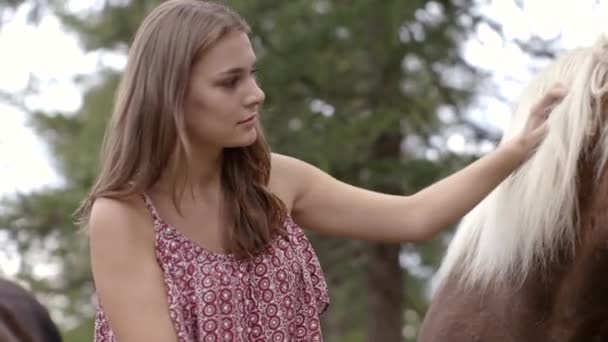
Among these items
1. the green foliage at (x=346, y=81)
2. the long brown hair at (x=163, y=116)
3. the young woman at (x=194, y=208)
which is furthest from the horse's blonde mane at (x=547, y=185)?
the green foliage at (x=346, y=81)

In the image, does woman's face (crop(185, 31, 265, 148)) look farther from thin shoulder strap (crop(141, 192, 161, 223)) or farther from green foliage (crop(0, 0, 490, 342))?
green foliage (crop(0, 0, 490, 342))

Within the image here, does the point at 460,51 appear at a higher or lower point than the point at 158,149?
lower

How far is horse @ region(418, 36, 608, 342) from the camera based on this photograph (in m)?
2.47

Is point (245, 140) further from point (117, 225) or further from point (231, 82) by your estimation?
point (117, 225)

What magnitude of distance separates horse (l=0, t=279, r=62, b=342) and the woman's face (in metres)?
1.28

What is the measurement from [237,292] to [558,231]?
678 millimetres

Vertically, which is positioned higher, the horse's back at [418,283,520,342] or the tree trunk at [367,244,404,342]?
the horse's back at [418,283,520,342]

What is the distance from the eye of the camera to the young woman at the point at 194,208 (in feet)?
7.44

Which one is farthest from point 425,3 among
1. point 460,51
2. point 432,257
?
point 432,257

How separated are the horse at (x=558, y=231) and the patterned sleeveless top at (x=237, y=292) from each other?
0.43 meters

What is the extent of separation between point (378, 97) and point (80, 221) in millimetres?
5510

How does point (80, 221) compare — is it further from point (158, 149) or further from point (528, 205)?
point (528, 205)

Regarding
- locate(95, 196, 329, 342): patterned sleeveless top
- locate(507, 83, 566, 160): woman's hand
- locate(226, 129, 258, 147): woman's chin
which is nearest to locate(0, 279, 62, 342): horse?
locate(95, 196, 329, 342): patterned sleeveless top

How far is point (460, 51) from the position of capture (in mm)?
7844
